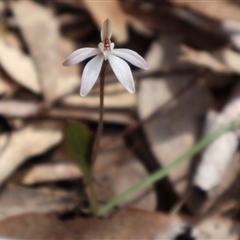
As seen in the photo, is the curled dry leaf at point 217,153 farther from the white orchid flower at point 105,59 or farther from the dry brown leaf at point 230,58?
the white orchid flower at point 105,59

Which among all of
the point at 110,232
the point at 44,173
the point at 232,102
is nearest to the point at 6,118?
the point at 44,173

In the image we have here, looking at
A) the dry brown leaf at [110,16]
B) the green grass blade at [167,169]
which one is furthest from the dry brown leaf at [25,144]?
the dry brown leaf at [110,16]

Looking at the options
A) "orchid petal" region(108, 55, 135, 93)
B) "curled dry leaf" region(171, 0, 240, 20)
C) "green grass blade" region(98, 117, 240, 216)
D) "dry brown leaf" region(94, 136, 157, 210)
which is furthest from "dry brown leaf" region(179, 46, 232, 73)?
"orchid petal" region(108, 55, 135, 93)

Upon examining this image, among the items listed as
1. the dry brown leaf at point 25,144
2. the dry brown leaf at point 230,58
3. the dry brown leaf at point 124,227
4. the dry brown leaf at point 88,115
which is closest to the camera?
the dry brown leaf at point 124,227

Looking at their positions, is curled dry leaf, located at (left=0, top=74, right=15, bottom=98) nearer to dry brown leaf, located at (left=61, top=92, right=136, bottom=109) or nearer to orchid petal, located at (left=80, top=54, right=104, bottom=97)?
dry brown leaf, located at (left=61, top=92, right=136, bottom=109)

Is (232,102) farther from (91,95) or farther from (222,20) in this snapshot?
(91,95)

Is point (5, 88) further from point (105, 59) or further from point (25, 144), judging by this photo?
point (105, 59)
